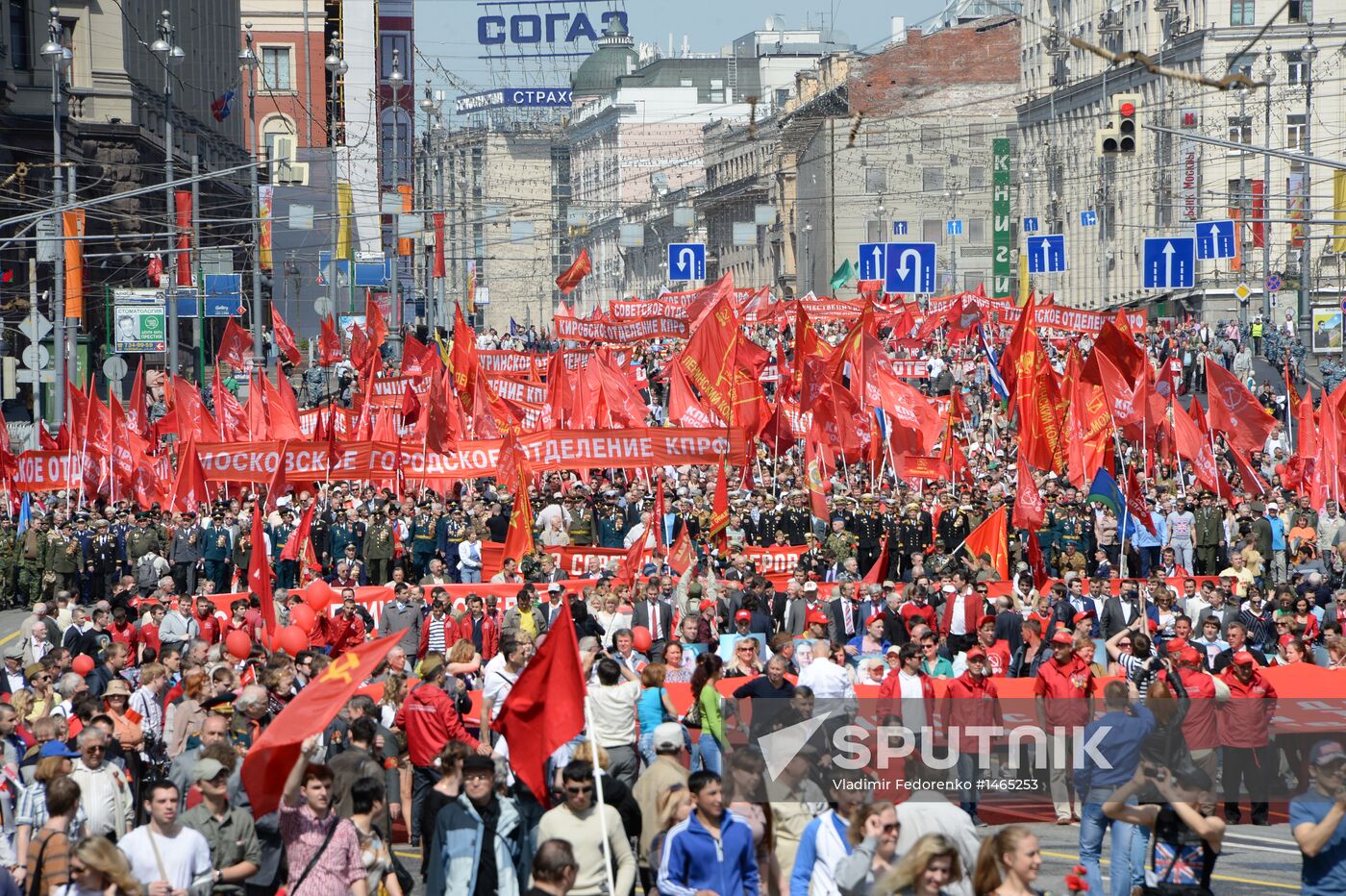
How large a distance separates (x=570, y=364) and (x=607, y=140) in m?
142

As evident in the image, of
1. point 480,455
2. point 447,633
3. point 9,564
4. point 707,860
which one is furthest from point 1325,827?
point 9,564

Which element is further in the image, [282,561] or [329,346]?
[329,346]

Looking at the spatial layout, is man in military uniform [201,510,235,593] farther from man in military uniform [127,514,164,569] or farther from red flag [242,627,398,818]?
red flag [242,627,398,818]

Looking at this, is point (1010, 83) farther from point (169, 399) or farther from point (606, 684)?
point (606, 684)

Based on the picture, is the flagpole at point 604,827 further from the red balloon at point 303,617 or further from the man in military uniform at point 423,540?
the man in military uniform at point 423,540

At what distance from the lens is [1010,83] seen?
111375 mm

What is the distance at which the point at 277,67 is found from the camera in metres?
109

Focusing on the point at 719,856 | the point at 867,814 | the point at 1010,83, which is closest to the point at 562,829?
the point at 719,856

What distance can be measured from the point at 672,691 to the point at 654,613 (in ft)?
16.2

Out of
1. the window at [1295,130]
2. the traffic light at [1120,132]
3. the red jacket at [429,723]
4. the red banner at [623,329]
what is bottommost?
the red jacket at [429,723]

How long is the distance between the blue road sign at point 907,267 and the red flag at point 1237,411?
92.2ft

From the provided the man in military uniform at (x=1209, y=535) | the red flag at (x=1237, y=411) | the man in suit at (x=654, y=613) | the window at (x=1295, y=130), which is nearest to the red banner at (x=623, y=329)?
the red flag at (x=1237, y=411)

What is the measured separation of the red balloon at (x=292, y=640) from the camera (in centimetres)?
1902

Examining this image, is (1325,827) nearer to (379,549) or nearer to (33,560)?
(379,549)
